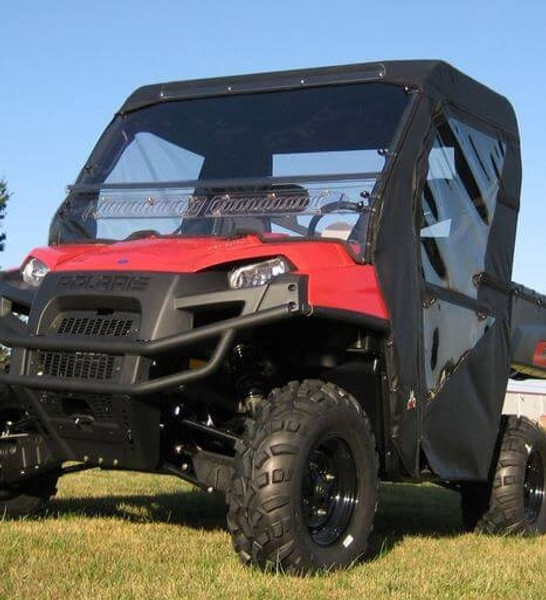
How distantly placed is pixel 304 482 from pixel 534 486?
2860 mm

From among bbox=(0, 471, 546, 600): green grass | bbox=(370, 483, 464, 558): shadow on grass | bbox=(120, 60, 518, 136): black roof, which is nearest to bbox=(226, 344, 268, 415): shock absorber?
bbox=(0, 471, 546, 600): green grass

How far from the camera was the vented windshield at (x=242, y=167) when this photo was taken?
5938mm

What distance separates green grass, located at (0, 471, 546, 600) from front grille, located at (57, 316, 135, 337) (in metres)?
0.95

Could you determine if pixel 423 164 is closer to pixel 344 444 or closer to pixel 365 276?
pixel 365 276

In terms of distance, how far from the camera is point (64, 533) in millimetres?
5883

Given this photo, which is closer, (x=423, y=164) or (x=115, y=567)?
(x=115, y=567)

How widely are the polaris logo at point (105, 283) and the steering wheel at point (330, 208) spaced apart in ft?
3.17

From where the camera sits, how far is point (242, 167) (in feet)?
21.5

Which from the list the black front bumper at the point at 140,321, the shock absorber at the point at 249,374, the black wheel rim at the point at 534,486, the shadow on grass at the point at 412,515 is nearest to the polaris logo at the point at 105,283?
the black front bumper at the point at 140,321

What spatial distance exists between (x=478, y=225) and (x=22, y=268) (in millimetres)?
2596

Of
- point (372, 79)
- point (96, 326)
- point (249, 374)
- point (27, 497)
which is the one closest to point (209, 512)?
point (27, 497)

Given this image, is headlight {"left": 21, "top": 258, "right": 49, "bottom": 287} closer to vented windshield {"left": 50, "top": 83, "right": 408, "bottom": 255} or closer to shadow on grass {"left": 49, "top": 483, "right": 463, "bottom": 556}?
vented windshield {"left": 50, "top": 83, "right": 408, "bottom": 255}

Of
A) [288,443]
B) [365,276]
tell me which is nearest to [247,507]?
[288,443]

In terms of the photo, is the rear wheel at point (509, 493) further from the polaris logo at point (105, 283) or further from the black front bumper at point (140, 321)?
the polaris logo at point (105, 283)
